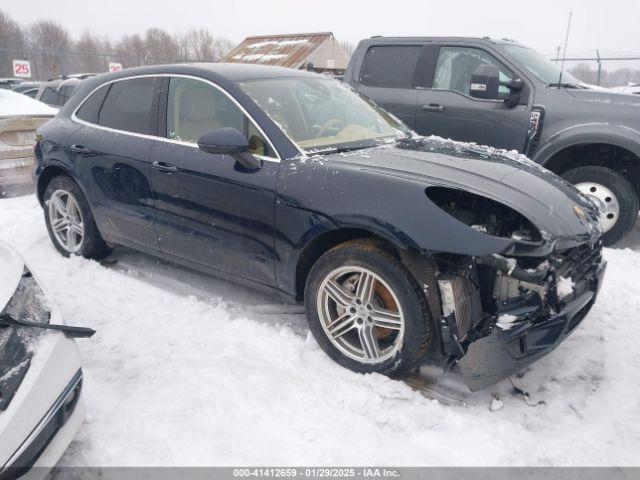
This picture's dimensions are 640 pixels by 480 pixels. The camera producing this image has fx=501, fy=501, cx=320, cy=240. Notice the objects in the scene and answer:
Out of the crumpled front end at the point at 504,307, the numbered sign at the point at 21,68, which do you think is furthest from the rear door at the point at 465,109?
the numbered sign at the point at 21,68

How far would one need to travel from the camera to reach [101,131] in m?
4.11

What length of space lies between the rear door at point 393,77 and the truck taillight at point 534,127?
1.28 meters

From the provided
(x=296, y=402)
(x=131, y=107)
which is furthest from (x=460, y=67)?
Answer: (x=296, y=402)

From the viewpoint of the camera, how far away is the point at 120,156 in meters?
3.85

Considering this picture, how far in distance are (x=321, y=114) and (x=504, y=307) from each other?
6.22 feet

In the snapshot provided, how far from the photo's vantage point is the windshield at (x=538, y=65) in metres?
5.27

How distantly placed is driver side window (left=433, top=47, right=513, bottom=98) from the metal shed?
1398 cm

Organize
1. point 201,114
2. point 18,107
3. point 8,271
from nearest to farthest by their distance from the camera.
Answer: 1. point 8,271
2. point 201,114
3. point 18,107

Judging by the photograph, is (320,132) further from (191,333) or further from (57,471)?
(57,471)

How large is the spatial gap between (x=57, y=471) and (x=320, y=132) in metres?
2.45

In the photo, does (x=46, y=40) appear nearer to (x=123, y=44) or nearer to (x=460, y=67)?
(x=123, y=44)

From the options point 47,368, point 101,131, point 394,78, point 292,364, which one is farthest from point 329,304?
point 394,78

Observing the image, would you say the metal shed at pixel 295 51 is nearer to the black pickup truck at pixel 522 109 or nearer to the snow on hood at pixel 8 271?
the black pickup truck at pixel 522 109

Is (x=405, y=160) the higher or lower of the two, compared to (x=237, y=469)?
higher
